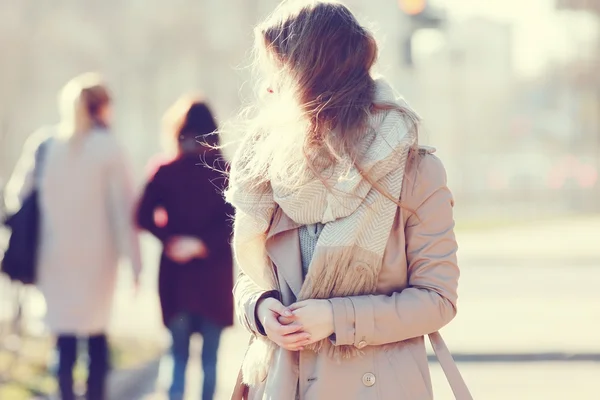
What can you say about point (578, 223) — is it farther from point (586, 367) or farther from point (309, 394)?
point (309, 394)

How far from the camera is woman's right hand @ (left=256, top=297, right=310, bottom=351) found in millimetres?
2521

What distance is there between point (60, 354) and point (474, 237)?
18733mm

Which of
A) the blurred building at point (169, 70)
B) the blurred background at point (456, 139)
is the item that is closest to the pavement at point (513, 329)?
the blurred background at point (456, 139)

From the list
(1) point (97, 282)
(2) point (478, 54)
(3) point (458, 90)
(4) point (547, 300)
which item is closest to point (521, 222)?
(4) point (547, 300)

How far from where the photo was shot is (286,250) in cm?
265

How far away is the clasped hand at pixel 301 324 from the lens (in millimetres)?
2518

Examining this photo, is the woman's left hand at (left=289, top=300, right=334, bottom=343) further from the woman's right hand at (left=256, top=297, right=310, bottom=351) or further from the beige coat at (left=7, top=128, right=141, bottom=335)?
the beige coat at (left=7, top=128, right=141, bottom=335)

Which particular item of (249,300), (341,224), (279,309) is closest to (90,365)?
(249,300)

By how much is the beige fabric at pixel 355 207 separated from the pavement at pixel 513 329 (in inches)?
139

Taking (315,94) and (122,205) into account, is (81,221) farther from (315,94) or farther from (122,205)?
(315,94)

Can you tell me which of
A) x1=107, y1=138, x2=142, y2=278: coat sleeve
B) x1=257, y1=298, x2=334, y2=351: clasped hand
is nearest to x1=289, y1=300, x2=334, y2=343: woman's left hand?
x1=257, y1=298, x2=334, y2=351: clasped hand

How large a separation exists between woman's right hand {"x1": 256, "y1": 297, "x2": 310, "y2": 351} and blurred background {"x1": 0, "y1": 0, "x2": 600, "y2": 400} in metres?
0.58

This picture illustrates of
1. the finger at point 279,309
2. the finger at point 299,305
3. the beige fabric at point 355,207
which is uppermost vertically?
the beige fabric at point 355,207

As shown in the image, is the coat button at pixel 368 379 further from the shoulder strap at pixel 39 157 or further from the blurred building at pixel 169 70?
the blurred building at pixel 169 70
